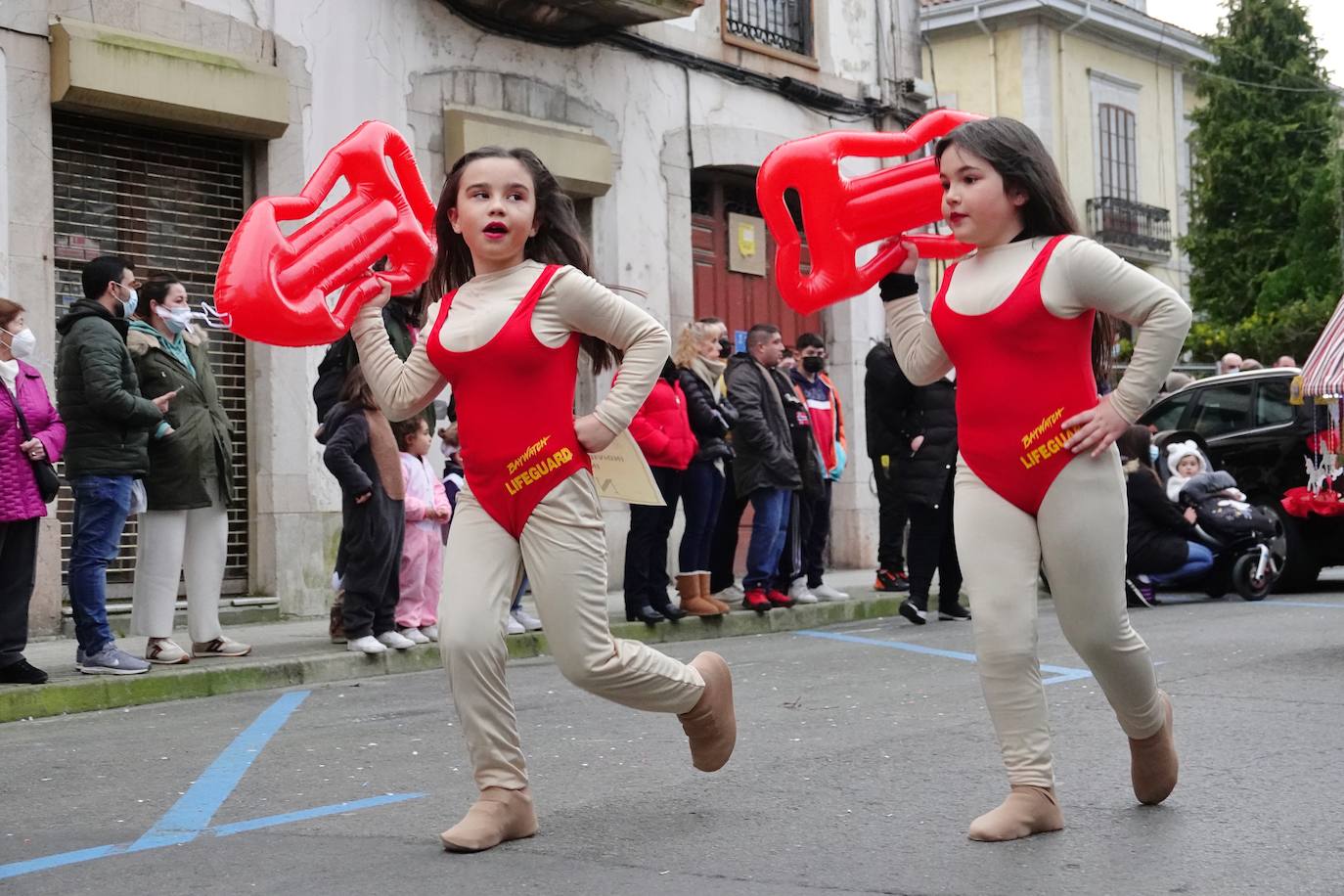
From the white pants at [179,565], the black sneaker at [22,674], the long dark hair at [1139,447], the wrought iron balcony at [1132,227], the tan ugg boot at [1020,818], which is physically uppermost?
the wrought iron balcony at [1132,227]

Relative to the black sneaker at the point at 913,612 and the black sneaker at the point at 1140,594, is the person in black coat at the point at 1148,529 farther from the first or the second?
the black sneaker at the point at 913,612

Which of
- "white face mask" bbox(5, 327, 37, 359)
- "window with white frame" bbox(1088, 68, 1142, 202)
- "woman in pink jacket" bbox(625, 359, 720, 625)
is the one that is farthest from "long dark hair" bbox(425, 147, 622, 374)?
"window with white frame" bbox(1088, 68, 1142, 202)

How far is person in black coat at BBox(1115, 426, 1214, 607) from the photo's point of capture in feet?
44.3

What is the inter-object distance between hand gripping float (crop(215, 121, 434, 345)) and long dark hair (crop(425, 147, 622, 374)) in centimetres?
15

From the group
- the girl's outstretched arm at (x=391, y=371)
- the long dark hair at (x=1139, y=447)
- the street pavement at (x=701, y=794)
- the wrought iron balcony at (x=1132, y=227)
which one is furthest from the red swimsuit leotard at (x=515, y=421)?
the wrought iron balcony at (x=1132, y=227)

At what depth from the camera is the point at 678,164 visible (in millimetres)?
16328

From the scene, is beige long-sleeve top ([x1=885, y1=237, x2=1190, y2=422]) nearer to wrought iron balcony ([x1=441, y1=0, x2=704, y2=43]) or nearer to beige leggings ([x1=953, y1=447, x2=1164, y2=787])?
beige leggings ([x1=953, y1=447, x2=1164, y2=787])

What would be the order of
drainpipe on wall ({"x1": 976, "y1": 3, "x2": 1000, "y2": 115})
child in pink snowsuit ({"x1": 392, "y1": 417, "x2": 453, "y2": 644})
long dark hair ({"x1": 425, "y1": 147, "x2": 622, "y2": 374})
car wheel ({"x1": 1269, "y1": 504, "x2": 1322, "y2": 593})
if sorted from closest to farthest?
long dark hair ({"x1": 425, "y1": 147, "x2": 622, "y2": 374}) → child in pink snowsuit ({"x1": 392, "y1": 417, "x2": 453, "y2": 644}) → car wheel ({"x1": 1269, "y1": 504, "x2": 1322, "y2": 593}) → drainpipe on wall ({"x1": 976, "y1": 3, "x2": 1000, "y2": 115})

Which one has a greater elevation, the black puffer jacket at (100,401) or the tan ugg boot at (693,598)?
the black puffer jacket at (100,401)

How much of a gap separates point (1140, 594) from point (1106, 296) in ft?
29.8

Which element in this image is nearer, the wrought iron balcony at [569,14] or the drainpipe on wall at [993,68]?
the wrought iron balcony at [569,14]

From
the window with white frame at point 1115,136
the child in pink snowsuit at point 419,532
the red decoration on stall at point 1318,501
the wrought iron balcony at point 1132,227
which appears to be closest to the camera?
the red decoration on stall at point 1318,501

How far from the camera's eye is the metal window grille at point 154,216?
12.0m

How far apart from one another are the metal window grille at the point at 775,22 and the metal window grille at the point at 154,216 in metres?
5.99
